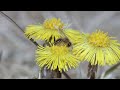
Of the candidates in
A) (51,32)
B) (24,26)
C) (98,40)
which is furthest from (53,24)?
(24,26)

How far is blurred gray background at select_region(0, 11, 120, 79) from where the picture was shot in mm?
1630

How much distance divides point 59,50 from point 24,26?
1163 mm

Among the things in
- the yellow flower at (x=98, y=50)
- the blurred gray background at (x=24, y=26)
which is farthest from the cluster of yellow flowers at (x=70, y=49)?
the blurred gray background at (x=24, y=26)

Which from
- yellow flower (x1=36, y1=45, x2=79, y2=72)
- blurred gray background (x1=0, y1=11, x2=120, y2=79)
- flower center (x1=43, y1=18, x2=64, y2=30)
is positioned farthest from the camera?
blurred gray background (x1=0, y1=11, x2=120, y2=79)

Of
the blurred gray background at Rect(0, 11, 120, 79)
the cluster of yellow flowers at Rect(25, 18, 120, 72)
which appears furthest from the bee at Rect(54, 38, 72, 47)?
the blurred gray background at Rect(0, 11, 120, 79)

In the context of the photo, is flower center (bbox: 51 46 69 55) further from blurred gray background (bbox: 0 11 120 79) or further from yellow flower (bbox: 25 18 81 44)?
blurred gray background (bbox: 0 11 120 79)

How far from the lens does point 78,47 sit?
3.68 ft

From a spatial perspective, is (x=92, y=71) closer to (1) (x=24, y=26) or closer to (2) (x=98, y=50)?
(2) (x=98, y=50)

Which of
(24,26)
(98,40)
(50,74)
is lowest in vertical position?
(50,74)

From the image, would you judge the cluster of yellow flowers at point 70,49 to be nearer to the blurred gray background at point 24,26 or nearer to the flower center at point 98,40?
the flower center at point 98,40

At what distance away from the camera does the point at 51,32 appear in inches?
46.3

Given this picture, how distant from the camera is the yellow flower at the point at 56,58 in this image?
1.07 m

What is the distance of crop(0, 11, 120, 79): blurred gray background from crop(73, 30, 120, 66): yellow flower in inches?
14.1
